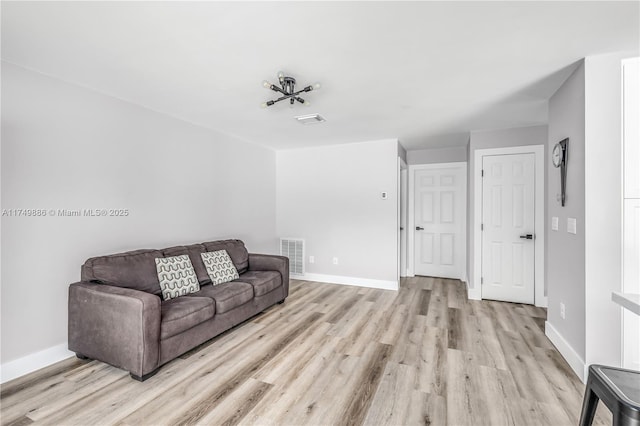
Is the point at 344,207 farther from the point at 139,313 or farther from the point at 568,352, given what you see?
the point at 139,313

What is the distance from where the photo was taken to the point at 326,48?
200cm

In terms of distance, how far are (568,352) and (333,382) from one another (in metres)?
2.00

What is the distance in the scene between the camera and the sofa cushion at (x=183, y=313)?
7.32 feet

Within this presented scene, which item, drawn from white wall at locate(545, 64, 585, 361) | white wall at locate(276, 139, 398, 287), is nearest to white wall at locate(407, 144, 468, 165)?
white wall at locate(276, 139, 398, 287)

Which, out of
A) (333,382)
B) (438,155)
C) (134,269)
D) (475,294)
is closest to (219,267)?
(134,269)

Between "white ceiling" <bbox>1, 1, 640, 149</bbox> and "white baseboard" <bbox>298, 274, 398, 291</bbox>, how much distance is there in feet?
8.93

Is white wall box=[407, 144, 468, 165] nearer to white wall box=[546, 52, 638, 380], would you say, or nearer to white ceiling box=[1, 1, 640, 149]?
white ceiling box=[1, 1, 640, 149]

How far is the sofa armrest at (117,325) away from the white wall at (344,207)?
10.7ft

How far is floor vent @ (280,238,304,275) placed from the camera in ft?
17.4

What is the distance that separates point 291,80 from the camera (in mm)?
2396

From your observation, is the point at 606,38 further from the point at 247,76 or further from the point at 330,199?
the point at 330,199

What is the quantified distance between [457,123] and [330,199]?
2297 mm

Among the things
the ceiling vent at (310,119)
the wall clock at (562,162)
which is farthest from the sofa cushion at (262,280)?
the wall clock at (562,162)

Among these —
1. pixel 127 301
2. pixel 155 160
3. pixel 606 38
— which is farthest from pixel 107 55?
pixel 606 38
